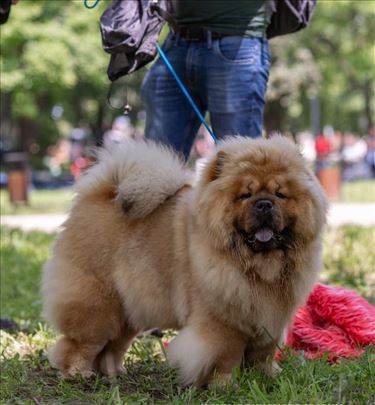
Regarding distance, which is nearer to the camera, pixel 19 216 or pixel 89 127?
pixel 19 216

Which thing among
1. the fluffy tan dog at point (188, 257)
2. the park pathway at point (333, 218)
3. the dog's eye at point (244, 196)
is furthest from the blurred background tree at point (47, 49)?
the dog's eye at point (244, 196)

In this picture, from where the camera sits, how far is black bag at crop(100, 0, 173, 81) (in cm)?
407

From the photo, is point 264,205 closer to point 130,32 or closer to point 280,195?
point 280,195

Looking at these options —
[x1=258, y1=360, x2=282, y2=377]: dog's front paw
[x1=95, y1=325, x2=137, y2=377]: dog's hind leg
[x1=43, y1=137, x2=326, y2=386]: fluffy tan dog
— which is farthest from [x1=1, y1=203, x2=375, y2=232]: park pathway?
[x1=258, y1=360, x2=282, y2=377]: dog's front paw

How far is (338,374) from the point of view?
125 inches

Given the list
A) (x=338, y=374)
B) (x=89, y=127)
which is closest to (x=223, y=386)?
(x=338, y=374)

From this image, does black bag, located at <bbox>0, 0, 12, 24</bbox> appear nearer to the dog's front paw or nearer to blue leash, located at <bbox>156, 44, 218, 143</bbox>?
blue leash, located at <bbox>156, 44, 218, 143</bbox>

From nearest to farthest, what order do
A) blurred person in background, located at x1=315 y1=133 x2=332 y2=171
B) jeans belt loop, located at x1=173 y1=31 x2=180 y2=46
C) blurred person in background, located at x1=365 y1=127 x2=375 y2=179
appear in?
jeans belt loop, located at x1=173 y1=31 x2=180 y2=46 < blurred person in background, located at x1=315 y1=133 x2=332 y2=171 < blurred person in background, located at x1=365 y1=127 x2=375 y2=179

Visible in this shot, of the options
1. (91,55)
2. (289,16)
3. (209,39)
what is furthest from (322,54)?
(209,39)

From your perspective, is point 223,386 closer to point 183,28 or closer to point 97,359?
point 97,359

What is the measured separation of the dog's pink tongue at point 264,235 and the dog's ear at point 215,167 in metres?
0.33

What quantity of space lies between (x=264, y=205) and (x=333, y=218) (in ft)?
28.2

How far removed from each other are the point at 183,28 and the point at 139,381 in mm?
1945

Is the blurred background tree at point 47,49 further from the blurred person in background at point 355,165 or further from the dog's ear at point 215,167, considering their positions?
the blurred person in background at point 355,165
